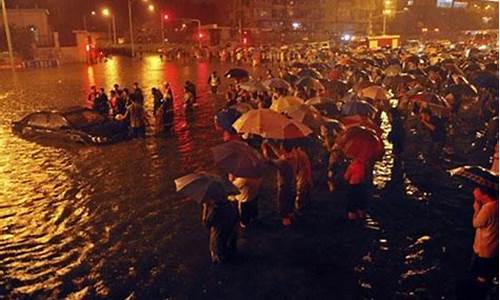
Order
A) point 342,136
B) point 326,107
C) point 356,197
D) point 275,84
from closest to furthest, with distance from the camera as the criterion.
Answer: point 342,136 → point 356,197 → point 326,107 → point 275,84

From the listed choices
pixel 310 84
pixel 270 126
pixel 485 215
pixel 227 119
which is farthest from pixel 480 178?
pixel 310 84

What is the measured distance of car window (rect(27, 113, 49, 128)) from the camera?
1684 cm

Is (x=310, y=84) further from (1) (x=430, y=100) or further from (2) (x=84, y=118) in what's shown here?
(2) (x=84, y=118)

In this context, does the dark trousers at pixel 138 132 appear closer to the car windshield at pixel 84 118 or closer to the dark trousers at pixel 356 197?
the car windshield at pixel 84 118

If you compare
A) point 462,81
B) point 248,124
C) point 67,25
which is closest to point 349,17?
point 67,25

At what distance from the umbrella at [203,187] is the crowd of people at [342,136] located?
0.04 m

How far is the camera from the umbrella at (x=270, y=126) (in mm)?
9109

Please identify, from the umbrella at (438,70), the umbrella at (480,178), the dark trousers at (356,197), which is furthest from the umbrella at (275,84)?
the umbrella at (480,178)

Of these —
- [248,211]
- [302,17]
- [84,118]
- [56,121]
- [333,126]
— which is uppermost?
[302,17]

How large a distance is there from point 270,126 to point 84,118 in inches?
367

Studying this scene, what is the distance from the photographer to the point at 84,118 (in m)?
16.4

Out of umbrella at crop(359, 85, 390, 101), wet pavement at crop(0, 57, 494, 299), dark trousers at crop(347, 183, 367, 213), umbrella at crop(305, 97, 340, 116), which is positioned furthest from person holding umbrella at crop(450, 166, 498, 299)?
umbrella at crop(359, 85, 390, 101)

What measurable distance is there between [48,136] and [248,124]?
32.7ft

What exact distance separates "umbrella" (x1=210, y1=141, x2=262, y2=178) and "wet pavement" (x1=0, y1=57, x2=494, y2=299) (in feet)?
4.89
